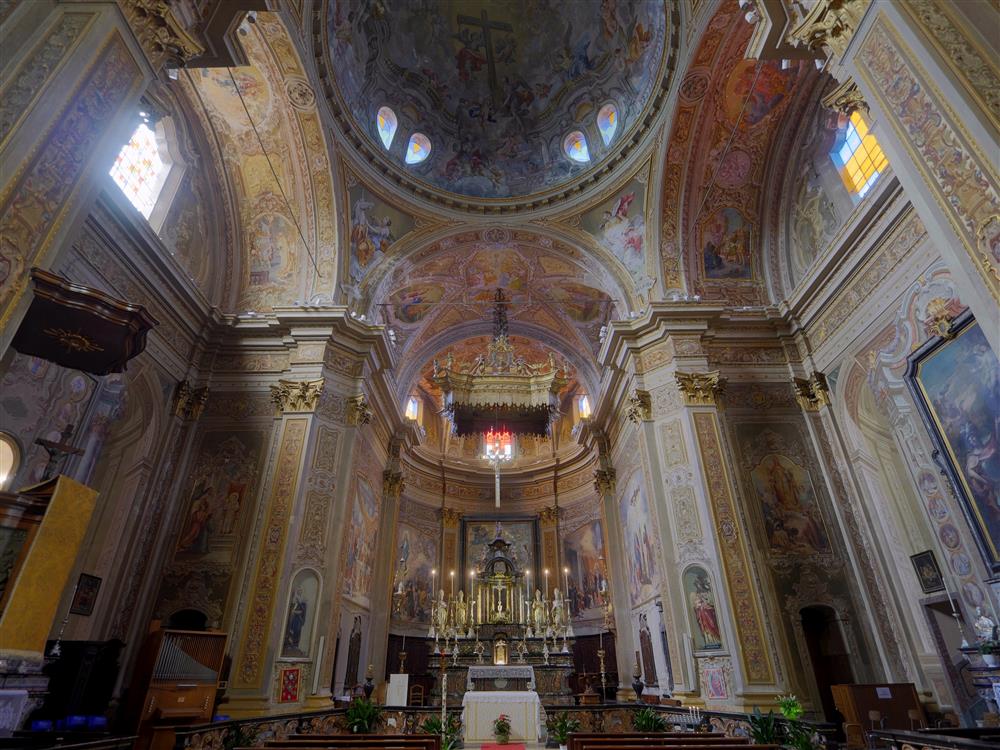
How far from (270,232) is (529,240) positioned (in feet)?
23.9

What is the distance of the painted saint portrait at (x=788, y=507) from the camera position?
36.6ft

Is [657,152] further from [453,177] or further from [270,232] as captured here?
[270,232]

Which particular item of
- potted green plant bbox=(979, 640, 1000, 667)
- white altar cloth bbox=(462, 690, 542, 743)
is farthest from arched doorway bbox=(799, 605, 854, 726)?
white altar cloth bbox=(462, 690, 542, 743)

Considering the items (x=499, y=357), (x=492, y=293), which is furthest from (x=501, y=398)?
(x=492, y=293)

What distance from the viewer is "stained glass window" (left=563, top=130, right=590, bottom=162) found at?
16453 mm

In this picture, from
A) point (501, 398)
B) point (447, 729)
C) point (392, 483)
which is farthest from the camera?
point (392, 483)

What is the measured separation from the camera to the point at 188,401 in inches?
486

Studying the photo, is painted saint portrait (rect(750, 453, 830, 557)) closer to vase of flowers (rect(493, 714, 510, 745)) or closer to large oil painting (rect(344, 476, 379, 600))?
vase of flowers (rect(493, 714, 510, 745))

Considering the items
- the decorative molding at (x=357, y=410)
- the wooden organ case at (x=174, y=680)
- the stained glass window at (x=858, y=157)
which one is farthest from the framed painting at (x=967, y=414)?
the wooden organ case at (x=174, y=680)

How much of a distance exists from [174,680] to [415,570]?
480 inches

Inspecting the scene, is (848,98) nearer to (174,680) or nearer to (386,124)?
(174,680)

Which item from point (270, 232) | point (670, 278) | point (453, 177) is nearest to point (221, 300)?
point (270, 232)

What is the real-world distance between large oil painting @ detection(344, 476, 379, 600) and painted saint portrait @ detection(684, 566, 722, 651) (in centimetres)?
749

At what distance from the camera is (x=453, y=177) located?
16.6m
